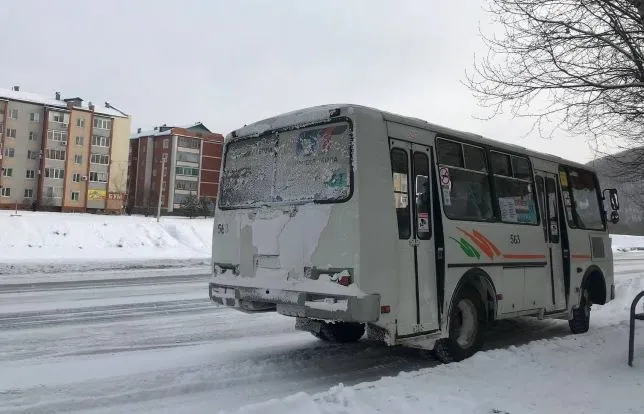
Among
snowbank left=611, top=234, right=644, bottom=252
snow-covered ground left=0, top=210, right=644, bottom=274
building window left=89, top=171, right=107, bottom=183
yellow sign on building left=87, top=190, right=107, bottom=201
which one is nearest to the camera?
snow-covered ground left=0, top=210, right=644, bottom=274

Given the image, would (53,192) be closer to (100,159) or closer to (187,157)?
(100,159)

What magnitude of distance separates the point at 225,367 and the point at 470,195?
3680mm

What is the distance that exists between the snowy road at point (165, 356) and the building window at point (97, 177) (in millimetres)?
69756

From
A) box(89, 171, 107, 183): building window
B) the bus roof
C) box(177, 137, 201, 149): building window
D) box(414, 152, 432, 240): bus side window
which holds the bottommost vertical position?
box(414, 152, 432, 240): bus side window

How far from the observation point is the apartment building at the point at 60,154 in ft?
236

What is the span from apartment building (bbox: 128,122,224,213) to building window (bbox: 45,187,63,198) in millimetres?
17620

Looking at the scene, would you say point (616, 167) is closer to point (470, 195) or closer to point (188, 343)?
point (470, 195)

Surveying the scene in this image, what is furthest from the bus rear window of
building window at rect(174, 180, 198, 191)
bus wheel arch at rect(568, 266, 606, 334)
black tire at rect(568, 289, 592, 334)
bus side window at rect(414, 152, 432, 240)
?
building window at rect(174, 180, 198, 191)

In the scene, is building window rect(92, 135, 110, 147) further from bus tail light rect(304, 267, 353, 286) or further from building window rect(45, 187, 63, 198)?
bus tail light rect(304, 267, 353, 286)

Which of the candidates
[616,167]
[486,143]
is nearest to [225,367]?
[486,143]

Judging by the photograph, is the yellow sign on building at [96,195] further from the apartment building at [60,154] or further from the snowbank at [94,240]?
the snowbank at [94,240]

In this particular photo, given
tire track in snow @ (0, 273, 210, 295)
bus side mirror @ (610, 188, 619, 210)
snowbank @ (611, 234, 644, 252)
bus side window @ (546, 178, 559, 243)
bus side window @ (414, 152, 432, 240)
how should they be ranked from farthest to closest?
snowbank @ (611, 234, 644, 252)
tire track in snow @ (0, 273, 210, 295)
bus side mirror @ (610, 188, 619, 210)
bus side window @ (546, 178, 559, 243)
bus side window @ (414, 152, 432, 240)

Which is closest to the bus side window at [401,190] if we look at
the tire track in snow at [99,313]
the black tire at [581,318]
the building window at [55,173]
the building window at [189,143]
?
the black tire at [581,318]

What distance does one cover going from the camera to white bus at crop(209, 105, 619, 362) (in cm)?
580
